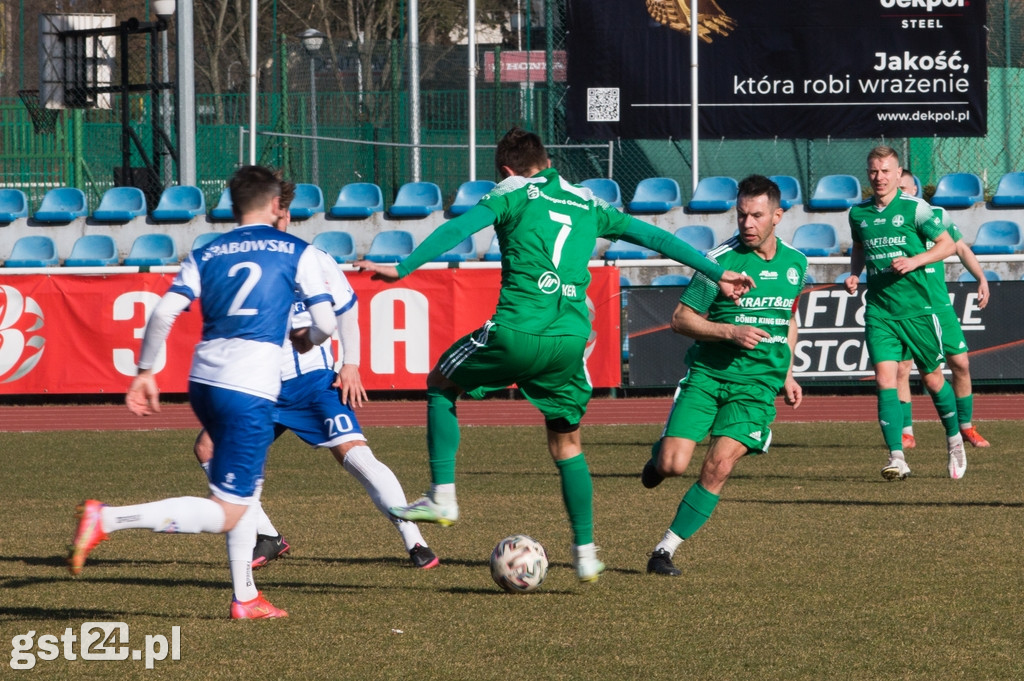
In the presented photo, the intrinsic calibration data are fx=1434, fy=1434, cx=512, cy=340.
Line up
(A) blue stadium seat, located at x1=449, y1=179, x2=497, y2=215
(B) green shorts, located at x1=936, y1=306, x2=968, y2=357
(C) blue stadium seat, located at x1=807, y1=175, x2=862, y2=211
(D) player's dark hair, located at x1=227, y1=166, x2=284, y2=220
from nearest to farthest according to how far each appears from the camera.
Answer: (D) player's dark hair, located at x1=227, y1=166, x2=284, y2=220 < (B) green shorts, located at x1=936, y1=306, x2=968, y2=357 < (A) blue stadium seat, located at x1=449, y1=179, x2=497, y2=215 < (C) blue stadium seat, located at x1=807, y1=175, x2=862, y2=211

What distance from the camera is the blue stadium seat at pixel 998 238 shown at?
64.3 feet

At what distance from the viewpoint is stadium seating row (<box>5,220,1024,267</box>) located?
1958 cm

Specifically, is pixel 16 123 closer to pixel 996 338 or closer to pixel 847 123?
pixel 847 123

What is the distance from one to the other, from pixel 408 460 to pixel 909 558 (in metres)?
5.51

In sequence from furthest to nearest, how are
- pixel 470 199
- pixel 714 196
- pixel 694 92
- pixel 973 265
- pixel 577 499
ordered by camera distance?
pixel 714 196
pixel 470 199
pixel 694 92
pixel 973 265
pixel 577 499

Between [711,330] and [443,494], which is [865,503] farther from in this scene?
[443,494]

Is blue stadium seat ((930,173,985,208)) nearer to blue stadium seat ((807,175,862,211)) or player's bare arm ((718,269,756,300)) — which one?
blue stadium seat ((807,175,862,211))

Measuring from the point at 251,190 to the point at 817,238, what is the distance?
49.5ft

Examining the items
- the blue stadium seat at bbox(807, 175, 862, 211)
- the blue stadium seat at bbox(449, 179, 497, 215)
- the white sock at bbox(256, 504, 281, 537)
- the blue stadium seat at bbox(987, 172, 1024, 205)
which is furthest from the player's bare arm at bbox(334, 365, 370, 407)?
the blue stadium seat at bbox(987, 172, 1024, 205)

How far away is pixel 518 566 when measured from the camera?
20.5ft

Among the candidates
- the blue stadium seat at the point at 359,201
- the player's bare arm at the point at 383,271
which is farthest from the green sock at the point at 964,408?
the blue stadium seat at the point at 359,201

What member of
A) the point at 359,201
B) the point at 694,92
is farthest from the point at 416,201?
the point at 694,92

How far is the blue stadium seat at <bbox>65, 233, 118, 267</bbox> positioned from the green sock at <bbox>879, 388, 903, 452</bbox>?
1286cm

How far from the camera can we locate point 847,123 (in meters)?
22.0
